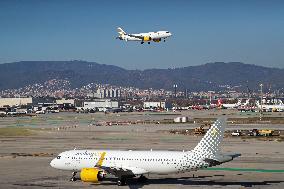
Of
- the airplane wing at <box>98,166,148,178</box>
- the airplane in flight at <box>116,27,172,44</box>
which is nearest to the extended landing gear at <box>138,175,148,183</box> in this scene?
the airplane wing at <box>98,166,148,178</box>

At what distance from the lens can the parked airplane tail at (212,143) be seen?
5175 cm

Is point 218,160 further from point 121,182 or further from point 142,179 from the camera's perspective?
point 121,182

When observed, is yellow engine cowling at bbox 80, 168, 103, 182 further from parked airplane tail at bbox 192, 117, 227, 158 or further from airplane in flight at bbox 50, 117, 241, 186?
parked airplane tail at bbox 192, 117, 227, 158

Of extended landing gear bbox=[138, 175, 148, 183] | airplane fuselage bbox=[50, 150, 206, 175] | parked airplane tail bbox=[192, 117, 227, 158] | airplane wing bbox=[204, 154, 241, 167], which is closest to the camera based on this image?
airplane wing bbox=[204, 154, 241, 167]

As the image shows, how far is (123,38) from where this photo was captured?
3905 inches

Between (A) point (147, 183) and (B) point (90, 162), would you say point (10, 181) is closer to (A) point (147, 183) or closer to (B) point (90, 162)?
(B) point (90, 162)

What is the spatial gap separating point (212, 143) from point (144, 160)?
736cm

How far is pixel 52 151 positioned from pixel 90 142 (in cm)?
1772

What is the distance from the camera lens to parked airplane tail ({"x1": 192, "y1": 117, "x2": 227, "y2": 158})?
5175 centimetres

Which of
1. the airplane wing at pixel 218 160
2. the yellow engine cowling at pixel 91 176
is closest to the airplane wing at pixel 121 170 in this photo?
the yellow engine cowling at pixel 91 176

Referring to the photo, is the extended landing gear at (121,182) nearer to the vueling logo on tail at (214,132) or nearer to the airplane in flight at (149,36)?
the vueling logo on tail at (214,132)

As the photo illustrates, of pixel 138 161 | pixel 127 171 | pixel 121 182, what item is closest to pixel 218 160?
pixel 138 161

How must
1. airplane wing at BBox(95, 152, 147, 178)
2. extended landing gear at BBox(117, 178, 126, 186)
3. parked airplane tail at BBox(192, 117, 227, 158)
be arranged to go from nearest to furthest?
parked airplane tail at BBox(192, 117, 227, 158), airplane wing at BBox(95, 152, 147, 178), extended landing gear at BBox(117, 178, 126, 186)

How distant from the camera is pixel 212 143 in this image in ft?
170
